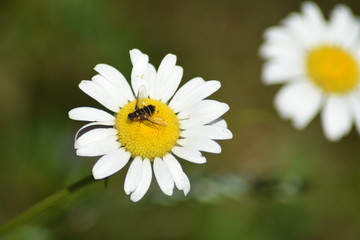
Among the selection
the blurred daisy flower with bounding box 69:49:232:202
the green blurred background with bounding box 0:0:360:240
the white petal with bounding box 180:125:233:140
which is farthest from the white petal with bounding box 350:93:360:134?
the white petal with bounding box 180:125:233:140

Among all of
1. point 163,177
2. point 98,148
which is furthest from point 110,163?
point 163,177

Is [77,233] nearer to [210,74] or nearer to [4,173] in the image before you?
[4,173]

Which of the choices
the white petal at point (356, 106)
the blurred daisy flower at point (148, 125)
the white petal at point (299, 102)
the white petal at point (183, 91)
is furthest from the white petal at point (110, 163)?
the white petal at point (356, 106)

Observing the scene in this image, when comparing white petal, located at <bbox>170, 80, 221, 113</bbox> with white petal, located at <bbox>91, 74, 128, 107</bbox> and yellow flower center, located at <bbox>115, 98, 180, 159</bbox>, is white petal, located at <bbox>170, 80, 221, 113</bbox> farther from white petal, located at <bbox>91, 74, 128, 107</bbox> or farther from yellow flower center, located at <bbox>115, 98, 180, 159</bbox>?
white petal, located at <bbox>91, 74, 128, 107</bbox>

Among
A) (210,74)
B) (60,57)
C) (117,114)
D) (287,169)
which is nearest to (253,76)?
(210,74)

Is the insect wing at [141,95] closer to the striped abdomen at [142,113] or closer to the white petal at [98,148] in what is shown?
the striped abdomen at [142,113]

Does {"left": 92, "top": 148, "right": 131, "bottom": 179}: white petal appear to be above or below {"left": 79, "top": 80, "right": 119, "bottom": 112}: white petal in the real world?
below

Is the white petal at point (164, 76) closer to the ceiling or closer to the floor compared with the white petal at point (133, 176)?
closer to the ceiling
